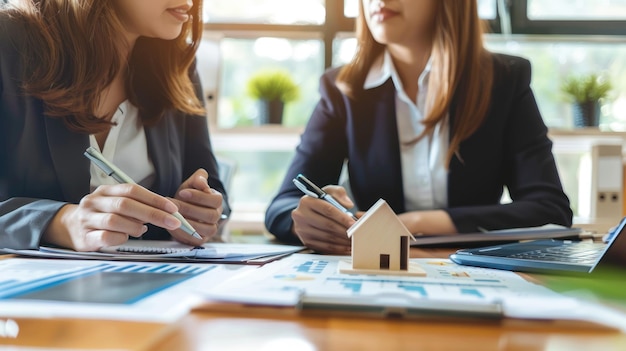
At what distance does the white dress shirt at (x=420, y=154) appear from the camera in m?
1.53

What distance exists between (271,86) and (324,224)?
1.68 meters

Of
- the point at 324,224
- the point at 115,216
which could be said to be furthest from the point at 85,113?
the point at 324,224

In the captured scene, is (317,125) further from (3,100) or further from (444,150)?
(3,100)

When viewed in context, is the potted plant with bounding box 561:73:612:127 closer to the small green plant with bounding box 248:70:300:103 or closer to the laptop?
the small green plant with bounding box 248:70:300:103

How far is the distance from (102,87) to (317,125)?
59 centimetres

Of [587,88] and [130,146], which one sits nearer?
[130,146]

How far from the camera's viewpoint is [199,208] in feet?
3.36

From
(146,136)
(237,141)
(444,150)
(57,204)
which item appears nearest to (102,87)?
(146,136)

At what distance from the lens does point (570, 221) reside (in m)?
1.37

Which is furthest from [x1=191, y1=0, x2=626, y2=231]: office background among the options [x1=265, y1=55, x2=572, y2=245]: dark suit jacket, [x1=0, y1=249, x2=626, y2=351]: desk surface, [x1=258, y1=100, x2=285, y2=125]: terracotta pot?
[x1=0, y1=249, x2=626, y2=351]: desk surface

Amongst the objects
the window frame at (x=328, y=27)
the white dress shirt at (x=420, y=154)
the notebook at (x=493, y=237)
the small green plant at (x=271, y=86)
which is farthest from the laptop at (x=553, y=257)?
the window frame at (x=328, y=27)

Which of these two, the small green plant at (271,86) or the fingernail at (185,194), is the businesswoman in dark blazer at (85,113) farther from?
the small green plant at (271,86)

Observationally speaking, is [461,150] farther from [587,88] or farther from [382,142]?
[587,88]

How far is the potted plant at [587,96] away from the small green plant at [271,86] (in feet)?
4.10
